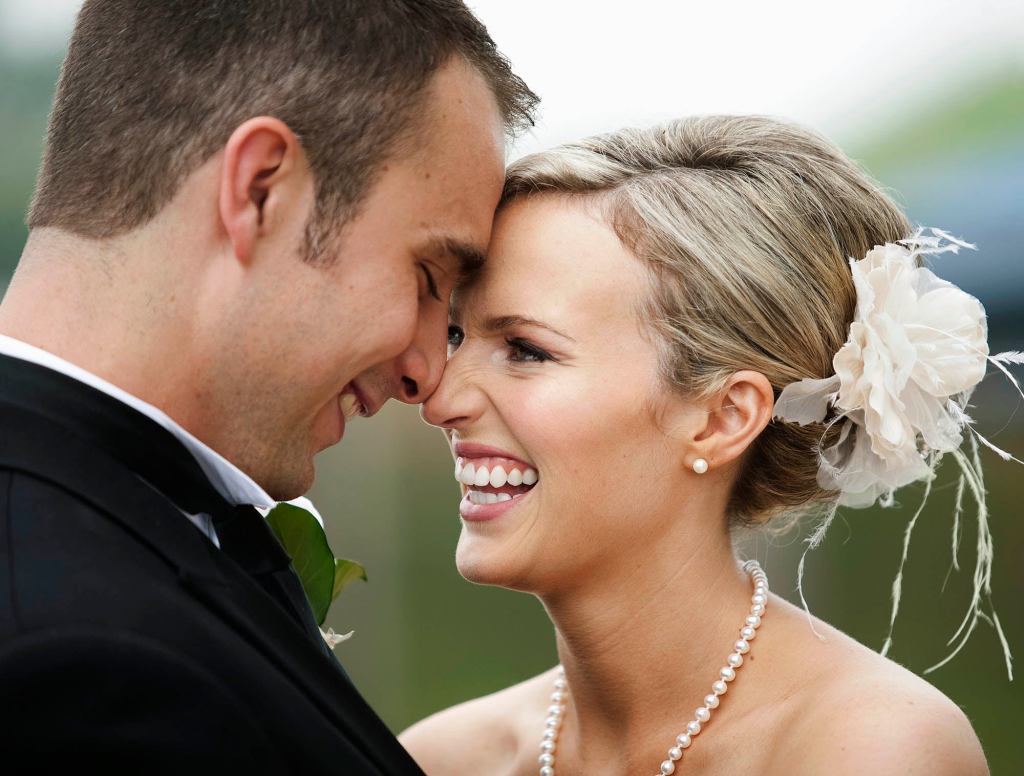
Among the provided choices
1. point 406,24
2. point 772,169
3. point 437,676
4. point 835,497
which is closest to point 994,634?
point 437,676

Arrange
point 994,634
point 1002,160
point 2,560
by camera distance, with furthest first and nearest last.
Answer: point 994,634 → point 1002,160 → point 2,560

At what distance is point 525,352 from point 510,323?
94 millimetres

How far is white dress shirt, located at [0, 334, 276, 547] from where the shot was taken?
78.1 inches

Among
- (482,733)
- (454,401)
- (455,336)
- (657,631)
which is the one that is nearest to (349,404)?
(454,401)

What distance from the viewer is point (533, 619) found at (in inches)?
392

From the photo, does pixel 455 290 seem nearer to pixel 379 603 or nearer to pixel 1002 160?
pixel 1002 160

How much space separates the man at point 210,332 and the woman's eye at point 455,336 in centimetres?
38

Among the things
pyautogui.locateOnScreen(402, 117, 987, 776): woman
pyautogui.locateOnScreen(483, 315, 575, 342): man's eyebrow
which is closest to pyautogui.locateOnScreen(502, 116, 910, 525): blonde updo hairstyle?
pyautogui.locateOnScreen(402, 117, 987, 776): woman

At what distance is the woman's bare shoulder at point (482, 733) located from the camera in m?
3.40

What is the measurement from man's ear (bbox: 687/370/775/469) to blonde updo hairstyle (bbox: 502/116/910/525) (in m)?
0.04

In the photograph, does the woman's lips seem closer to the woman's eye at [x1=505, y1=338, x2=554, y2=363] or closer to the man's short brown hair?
the woman's eye at [x1=505, y1=338, x2=554, y2=363]

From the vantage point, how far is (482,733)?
3486 mm

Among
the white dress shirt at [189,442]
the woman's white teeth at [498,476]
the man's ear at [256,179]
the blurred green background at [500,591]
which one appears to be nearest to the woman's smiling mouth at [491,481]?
the woman's white teeth at [498,476]

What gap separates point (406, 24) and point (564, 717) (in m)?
1.98
